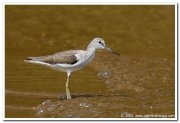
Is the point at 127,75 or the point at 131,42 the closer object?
the point at 127,75

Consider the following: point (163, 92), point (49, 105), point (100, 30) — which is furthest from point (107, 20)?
point (49, 105)

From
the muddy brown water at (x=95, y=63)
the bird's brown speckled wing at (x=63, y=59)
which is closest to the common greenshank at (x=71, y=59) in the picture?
the bird's brown speckled wing at (x=63, y=59)

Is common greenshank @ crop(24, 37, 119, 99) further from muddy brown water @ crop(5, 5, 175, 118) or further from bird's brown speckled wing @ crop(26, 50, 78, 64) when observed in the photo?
muddy brown water @ crop(5, 5, 175, 118)

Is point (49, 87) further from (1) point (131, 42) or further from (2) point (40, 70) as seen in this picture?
(1) point (131, 42)

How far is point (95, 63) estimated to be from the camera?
46.0 ft

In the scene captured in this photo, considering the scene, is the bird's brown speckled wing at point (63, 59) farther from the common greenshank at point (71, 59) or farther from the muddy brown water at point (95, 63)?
the muddy brown water at point (95, 63)

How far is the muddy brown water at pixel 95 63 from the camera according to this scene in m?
10.6

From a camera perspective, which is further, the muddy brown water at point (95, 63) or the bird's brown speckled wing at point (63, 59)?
the bird's brown speckled wing at point (63, 59)

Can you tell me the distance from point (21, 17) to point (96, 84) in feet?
19.9

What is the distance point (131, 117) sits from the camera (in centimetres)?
1028

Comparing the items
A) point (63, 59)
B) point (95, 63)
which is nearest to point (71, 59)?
point (63, 59)

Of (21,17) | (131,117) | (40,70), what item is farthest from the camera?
(21,17)

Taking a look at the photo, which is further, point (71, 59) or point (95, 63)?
point (95, 63)

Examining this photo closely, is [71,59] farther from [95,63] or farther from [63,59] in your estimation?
[95,63]
